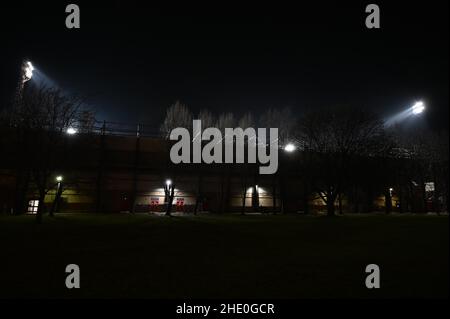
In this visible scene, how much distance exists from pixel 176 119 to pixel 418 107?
47.4 metres

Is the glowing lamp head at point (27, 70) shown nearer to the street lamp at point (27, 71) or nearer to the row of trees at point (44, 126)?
the street lamp at point (27, 71)

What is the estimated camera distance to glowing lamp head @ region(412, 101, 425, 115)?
187ft

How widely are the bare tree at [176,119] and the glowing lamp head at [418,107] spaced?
44.3 m

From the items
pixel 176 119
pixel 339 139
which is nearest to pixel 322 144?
pixel 339 139

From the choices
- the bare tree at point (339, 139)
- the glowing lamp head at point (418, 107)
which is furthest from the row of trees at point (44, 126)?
the glowing lamp head at point (418, 107)

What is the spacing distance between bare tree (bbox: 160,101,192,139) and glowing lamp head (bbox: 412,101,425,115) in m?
44.3

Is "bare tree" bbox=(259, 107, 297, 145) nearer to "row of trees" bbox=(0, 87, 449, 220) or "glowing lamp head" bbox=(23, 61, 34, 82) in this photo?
"row of trees" bbox=(0, 87, 449, 220)

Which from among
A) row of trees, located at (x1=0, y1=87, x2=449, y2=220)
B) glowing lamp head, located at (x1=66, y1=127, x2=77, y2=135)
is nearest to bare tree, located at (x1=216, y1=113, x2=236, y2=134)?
row of trees, located at (x1=0, y1=87, x2=449, y2=220)

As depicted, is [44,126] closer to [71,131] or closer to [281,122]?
[71,131]

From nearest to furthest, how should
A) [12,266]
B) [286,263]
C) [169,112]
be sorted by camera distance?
[12,266], [286,263], [169,112]

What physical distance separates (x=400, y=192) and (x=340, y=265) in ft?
170

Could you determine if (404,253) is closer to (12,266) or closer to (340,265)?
(340,265)

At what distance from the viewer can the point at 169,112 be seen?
37.8 meters
